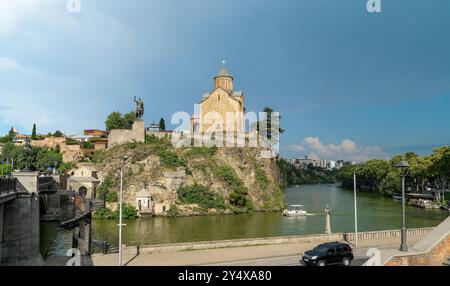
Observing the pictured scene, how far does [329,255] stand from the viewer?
21.2 meters

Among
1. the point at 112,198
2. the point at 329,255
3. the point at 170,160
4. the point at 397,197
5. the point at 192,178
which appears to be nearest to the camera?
the point at 329,255

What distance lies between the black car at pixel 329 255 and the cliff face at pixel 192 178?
128ft

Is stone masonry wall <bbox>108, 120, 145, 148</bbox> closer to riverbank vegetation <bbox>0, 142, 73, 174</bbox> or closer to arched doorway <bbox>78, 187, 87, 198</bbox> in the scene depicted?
riverbank vegetation <bbox>0, 142, 73, 174</bbox>

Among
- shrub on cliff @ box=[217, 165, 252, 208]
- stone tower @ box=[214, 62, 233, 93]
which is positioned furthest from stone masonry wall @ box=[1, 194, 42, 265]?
stone tower @ box=[214, 62, 233, 93]

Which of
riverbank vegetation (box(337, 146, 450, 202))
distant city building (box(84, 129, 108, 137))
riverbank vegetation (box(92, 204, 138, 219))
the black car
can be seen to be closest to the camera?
the black car

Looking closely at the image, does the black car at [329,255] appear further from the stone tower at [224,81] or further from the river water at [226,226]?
the stone tower at [224,81]

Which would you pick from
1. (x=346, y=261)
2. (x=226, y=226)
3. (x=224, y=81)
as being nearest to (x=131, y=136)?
(x=224, y=81)

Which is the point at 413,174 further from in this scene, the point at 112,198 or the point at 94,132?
the point at 94,132

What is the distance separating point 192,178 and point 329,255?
146ft

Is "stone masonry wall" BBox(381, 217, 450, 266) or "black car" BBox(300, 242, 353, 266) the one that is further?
"black car" BBox(300, 242, 353, 266)

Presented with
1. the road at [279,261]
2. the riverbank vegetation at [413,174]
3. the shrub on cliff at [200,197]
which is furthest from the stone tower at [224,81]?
the road at [279,261]

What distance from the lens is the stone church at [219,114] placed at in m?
78.9

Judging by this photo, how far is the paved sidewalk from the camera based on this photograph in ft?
73.8
